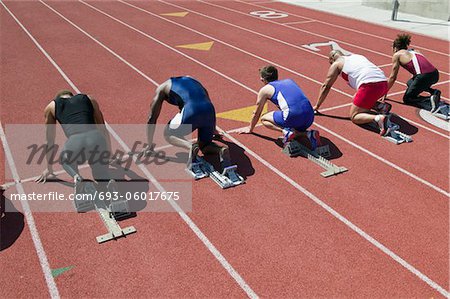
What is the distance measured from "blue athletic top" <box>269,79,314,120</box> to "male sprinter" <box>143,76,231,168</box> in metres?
1.24

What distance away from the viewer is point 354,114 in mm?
8219

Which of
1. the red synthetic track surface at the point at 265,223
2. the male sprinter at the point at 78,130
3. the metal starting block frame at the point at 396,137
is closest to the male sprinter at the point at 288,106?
the red synthetic track surface at the point at 265,223

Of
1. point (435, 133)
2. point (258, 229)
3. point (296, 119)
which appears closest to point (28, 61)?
point (296, 119)

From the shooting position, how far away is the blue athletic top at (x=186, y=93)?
6.35 m

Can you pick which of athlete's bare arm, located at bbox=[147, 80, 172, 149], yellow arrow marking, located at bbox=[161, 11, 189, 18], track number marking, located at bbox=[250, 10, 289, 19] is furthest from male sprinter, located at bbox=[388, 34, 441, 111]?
yellow arrow marking, located at bbox=[161, 11, 189, 18]

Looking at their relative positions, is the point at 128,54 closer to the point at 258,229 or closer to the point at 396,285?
the point at 258,229

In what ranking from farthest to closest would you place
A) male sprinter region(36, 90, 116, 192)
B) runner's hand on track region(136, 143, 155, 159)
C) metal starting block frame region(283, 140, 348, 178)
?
runner's hand on track region(136, 143, 155, 159) → metal starting block frame region(283, 140, 348, 178) → male sprinter region(36, 90, 116, 192)

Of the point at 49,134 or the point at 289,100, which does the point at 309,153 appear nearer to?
the point at 289,100

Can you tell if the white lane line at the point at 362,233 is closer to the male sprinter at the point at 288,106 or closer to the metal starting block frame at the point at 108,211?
the male sprinter at the point at 288,106

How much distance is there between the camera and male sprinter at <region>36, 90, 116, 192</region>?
5.62 metres

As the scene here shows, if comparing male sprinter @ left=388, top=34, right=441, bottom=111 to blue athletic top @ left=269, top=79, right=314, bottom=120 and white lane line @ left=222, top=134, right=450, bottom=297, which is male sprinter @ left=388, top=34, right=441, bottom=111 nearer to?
blue athletic top @ left=269, top=79, right=314, bottom=120

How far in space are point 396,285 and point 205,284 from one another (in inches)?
83.3

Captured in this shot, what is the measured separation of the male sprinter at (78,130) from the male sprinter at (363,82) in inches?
180

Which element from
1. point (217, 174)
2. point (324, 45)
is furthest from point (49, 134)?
point (324, 45)
